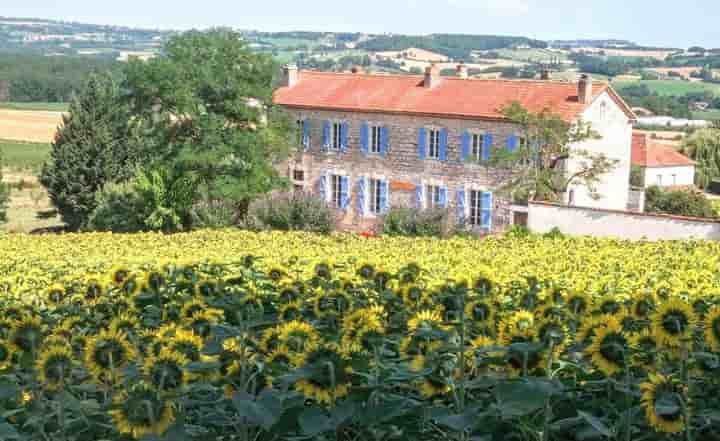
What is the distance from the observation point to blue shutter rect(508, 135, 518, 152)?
31.8 meters

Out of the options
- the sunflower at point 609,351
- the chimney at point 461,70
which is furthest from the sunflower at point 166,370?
the chimney at point 461,70

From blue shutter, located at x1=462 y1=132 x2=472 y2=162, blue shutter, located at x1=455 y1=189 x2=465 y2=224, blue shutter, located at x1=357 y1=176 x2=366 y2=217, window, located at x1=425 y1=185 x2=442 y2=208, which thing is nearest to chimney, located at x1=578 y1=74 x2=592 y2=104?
blue shutter, located at x1=462 y1=132 x2=472 y2=162

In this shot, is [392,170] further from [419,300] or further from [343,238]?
[419,300]

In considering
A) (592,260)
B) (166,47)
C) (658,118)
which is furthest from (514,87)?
(658,118)

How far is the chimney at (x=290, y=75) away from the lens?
38.4 meters

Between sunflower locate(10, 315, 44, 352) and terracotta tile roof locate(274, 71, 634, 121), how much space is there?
2839 centimetres

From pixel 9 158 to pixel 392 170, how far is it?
38.8 metres

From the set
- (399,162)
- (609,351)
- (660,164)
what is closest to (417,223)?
(399,162)

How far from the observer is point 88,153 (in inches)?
1465

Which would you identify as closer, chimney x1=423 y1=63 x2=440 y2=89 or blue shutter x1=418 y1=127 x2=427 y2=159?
blue shutter x1=418 y1=127 x2=427 y2=159

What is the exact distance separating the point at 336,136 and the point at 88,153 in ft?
29.4

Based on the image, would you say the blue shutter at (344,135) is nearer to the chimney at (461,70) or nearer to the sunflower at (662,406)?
the chimney at (461,70)

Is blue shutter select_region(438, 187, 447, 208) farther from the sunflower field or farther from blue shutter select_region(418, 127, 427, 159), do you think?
the sunflower field

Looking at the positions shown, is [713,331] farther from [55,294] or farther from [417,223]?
[417,223]
